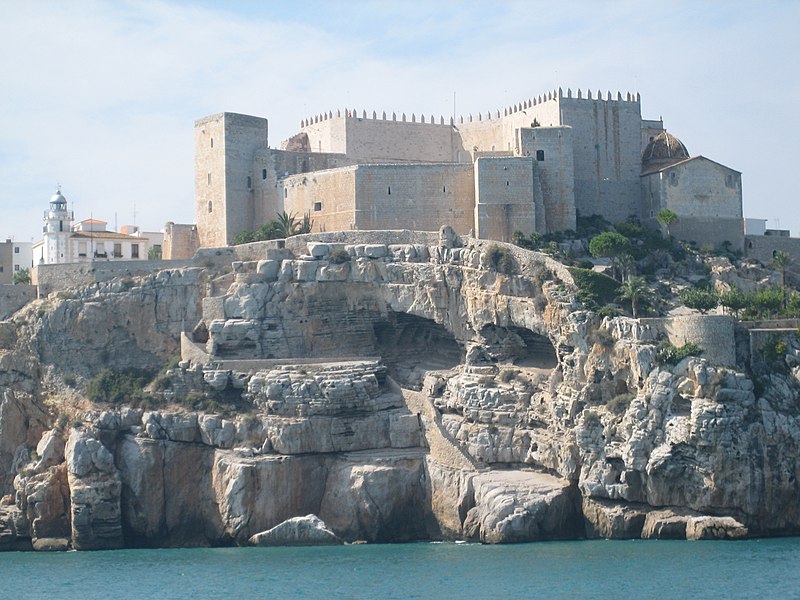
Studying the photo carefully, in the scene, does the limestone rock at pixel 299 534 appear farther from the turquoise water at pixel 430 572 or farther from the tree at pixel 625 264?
the tree at pixel 625 264

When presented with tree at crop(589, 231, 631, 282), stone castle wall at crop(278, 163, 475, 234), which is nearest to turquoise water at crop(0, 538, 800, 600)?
tree at crop(589, 231, 631, 282)

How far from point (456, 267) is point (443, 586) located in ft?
45.1

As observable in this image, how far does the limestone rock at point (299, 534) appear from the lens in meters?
48.5

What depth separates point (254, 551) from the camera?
1893 inches

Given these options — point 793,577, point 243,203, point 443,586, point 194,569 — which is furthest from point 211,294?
point 793,577

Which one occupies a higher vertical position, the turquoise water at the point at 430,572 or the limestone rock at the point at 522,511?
the limestone rock at the point at 522,511

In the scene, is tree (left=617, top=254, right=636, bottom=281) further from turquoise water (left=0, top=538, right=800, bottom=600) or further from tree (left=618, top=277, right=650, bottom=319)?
turquoise water (left=0, top=538, right=800, bottom=600)

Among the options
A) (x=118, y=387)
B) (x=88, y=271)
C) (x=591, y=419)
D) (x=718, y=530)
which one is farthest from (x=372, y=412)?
(x=718, y=530)

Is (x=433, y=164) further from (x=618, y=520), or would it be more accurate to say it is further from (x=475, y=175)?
(x=618, y=520)

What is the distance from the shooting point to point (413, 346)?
54.6 meters

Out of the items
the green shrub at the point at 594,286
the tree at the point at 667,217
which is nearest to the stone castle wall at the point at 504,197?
the tree at the point at 667,217

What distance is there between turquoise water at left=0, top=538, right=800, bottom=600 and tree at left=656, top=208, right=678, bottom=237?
607 inches

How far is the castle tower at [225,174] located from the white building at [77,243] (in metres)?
4.78

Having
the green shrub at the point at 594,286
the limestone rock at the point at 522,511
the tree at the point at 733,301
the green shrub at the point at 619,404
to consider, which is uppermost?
the green shrub at the point at 594,286
